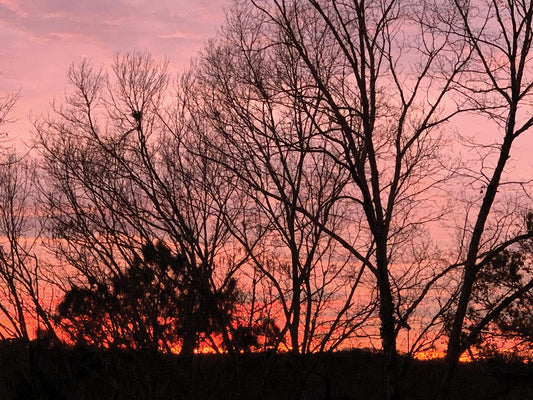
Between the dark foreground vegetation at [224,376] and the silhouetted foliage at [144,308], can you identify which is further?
the silhouetted foliage at [144,308]

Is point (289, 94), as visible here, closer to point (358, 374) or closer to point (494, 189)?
point (494, 189)

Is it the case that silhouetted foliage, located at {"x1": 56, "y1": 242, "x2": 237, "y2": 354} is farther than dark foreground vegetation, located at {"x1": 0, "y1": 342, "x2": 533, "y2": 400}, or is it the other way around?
silhouetted foliage, located at {"x1": 56, "y1": 242, "x2": 237, "y2": 354}

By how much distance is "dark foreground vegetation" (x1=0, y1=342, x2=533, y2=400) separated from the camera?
10234mm

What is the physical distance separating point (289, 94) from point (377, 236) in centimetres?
322

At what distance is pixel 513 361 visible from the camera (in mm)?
21203

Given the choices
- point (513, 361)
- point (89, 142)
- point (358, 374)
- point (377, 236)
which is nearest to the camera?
point (377, 236)

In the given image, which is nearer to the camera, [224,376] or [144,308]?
[144,308]

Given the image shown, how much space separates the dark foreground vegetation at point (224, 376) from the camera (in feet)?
33.6

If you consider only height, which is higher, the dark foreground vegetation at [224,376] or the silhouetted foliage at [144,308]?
the silhouetted foliage at [144,308]

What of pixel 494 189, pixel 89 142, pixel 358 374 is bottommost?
pixel 358 374

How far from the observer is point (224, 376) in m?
13.2

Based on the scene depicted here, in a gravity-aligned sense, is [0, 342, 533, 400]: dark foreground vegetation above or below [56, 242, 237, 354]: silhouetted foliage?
below

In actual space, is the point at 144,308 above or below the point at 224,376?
above

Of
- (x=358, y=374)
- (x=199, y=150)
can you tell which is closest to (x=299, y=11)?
(x=199, y=150)
